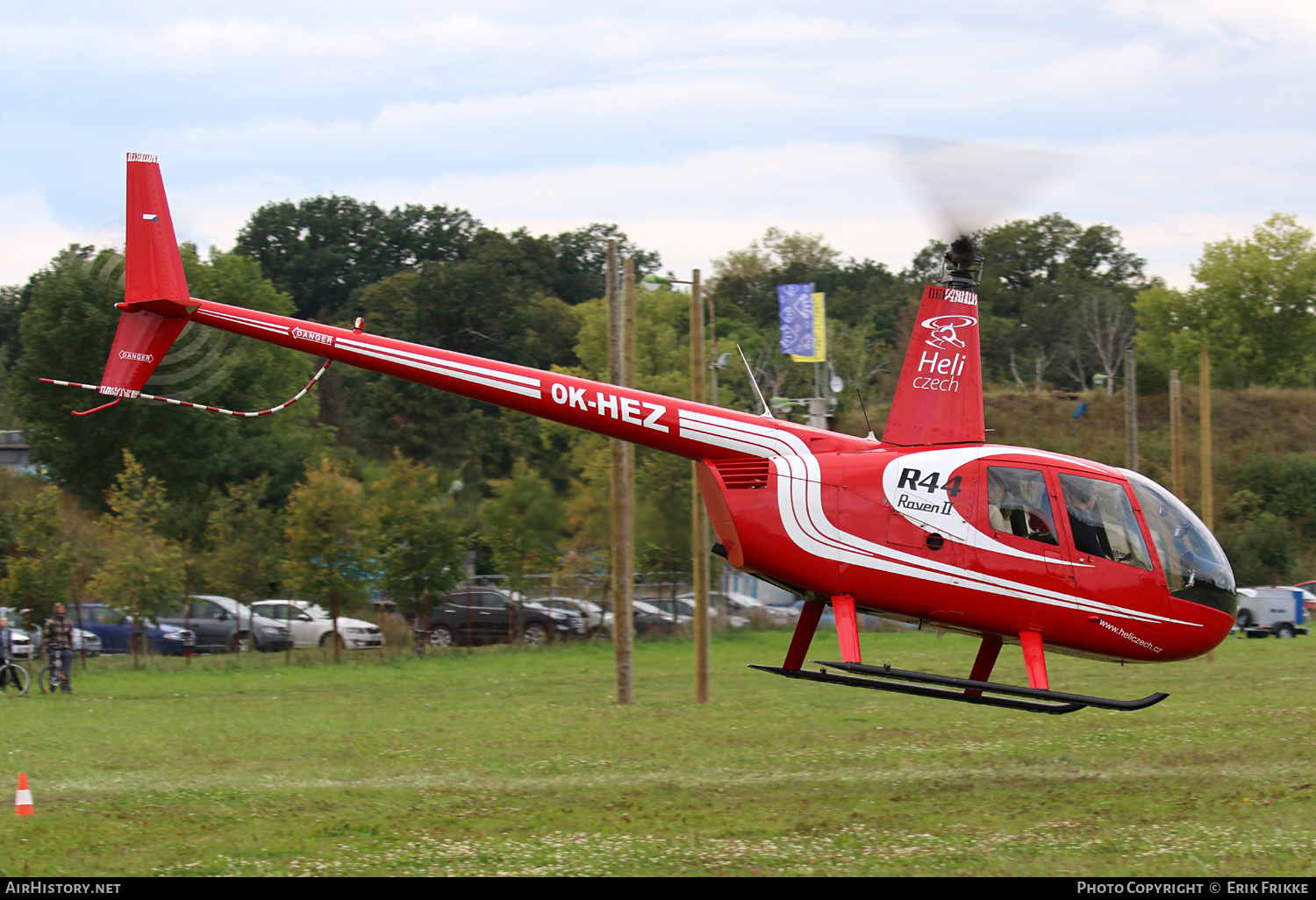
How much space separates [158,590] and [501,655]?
381 inches

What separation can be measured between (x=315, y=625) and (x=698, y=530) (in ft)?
58.5

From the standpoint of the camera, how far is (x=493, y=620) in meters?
35.7

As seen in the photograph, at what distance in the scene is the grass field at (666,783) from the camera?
10.6 m

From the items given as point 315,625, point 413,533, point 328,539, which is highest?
point 413,533

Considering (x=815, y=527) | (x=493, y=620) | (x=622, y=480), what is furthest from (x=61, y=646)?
(x=815, y=527)

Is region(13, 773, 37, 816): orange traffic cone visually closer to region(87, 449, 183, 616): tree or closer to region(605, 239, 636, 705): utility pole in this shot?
region(605, 239, 636, 705): utility pole

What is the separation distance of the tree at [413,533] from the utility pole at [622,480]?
11.8 m

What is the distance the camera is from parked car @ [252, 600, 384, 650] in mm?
34781

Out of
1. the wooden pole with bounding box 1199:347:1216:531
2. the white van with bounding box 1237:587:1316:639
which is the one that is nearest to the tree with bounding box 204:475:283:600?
the wooden pole with bounding box 1199:347:1216:531

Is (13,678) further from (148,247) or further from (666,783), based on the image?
(666,783)

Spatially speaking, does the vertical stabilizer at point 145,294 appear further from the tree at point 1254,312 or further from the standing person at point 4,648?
the tree at point 1254,312

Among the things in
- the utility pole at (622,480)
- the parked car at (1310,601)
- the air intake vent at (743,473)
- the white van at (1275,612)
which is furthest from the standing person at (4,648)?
the parked car at (1310,601)

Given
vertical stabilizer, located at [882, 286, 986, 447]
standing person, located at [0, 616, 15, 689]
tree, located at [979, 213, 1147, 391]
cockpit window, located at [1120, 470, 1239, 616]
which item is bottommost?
standing person, located at [0, 616, 15, 689]

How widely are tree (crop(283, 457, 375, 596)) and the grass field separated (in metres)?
7.20
